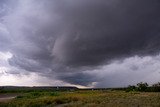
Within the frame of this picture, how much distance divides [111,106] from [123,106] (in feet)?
4.24

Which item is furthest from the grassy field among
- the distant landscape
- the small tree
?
the small tree

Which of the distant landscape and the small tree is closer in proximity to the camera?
the distant landscape

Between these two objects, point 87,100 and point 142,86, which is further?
point 142,86

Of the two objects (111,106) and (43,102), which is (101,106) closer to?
(111,106)

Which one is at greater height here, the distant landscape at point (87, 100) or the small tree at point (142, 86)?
the small tree at point (142, 86)

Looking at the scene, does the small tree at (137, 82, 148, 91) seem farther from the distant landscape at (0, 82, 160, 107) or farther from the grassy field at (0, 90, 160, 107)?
the grassy field at (0, 90, 160, 107)

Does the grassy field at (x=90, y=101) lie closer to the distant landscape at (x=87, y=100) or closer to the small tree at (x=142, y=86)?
the distant landscape at (x=87, y=100)

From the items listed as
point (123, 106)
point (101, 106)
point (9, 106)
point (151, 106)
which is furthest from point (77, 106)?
point (9, 106)

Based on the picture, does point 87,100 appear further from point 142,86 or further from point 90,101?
point 142,86

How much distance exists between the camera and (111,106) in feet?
97.0

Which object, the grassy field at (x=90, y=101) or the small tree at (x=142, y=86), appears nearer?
the grassy field at (x=90, y=101)

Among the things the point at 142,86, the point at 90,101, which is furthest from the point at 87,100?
the point at 142,86

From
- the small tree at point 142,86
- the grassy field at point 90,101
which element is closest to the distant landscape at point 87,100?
the grassy field at point 90,101

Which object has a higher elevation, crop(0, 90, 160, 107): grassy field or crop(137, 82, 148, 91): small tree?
crop(137, 82, 148, 91): small tree
